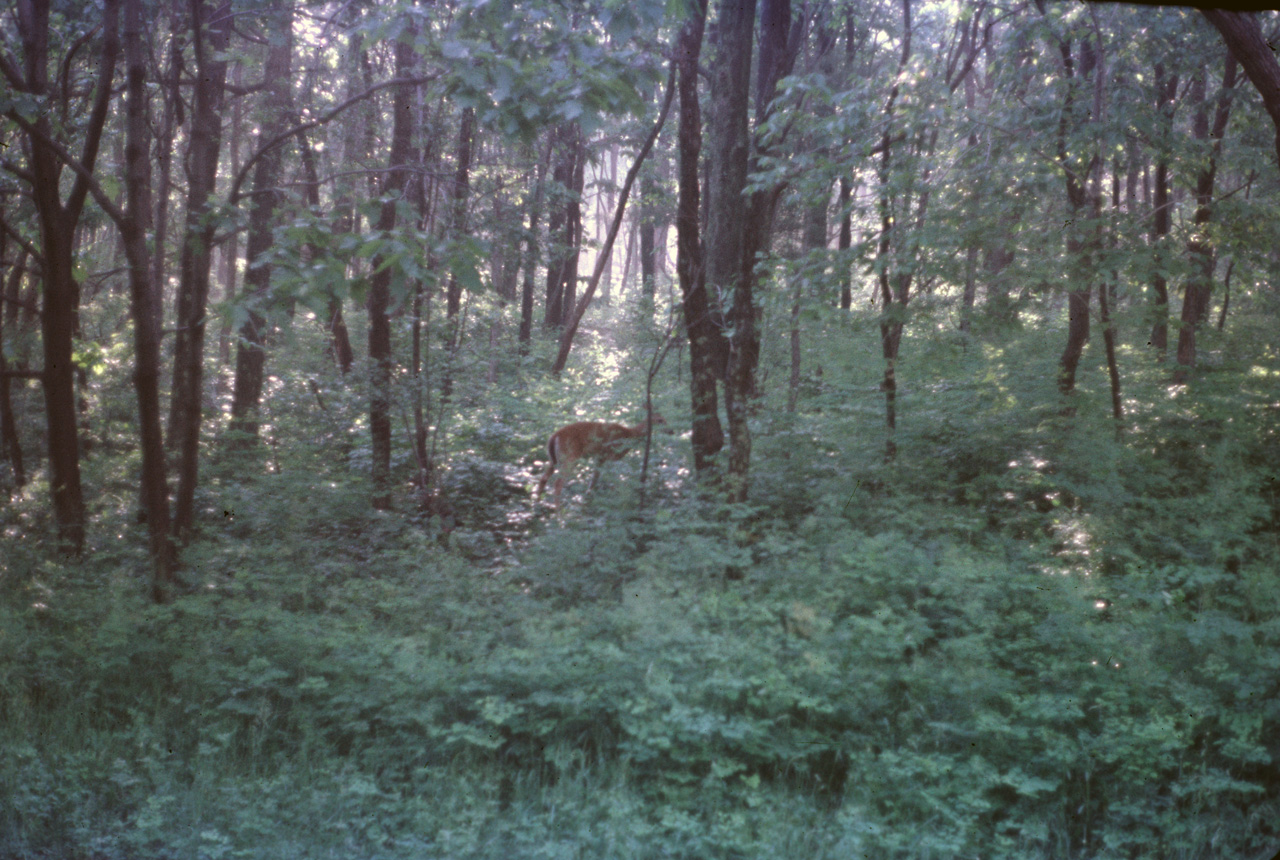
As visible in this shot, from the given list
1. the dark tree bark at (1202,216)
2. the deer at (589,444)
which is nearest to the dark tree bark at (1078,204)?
the dark tree bark at (1202,216)

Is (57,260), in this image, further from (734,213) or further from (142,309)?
(734,213)

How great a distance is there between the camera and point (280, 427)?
12.7m

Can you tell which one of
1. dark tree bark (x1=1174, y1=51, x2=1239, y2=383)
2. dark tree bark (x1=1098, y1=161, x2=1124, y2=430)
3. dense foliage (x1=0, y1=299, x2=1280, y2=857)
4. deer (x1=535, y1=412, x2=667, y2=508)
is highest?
dark tree bark (x1=1174, y1=51, x2=1239, y2=383)

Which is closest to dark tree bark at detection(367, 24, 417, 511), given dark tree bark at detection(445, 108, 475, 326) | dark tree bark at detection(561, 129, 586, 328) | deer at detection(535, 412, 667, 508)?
dark tree bark at detection(445, 108, 475, 326)

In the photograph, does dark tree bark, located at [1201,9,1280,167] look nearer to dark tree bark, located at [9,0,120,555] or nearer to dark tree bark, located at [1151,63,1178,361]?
dark tree bark, located at [1151,63,1178,361]

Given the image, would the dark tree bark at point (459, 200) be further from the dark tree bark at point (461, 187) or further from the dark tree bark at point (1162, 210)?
the dark tree bark at point (1162, 210)

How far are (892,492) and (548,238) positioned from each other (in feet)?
29.4

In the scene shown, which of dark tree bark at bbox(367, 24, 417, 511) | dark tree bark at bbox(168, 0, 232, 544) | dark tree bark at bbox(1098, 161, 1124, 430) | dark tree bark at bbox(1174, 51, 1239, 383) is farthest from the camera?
dark tree bark at bbox(367, 24, 417, 511)

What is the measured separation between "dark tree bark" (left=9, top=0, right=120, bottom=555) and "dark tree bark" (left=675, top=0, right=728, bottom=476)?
17.4ft

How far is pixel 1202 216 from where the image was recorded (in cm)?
941

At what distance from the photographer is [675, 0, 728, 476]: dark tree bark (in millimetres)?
9250

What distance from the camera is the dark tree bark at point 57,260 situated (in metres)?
7.04

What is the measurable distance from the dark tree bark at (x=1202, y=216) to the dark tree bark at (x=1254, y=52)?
6.02ft

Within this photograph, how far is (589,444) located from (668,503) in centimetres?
174
